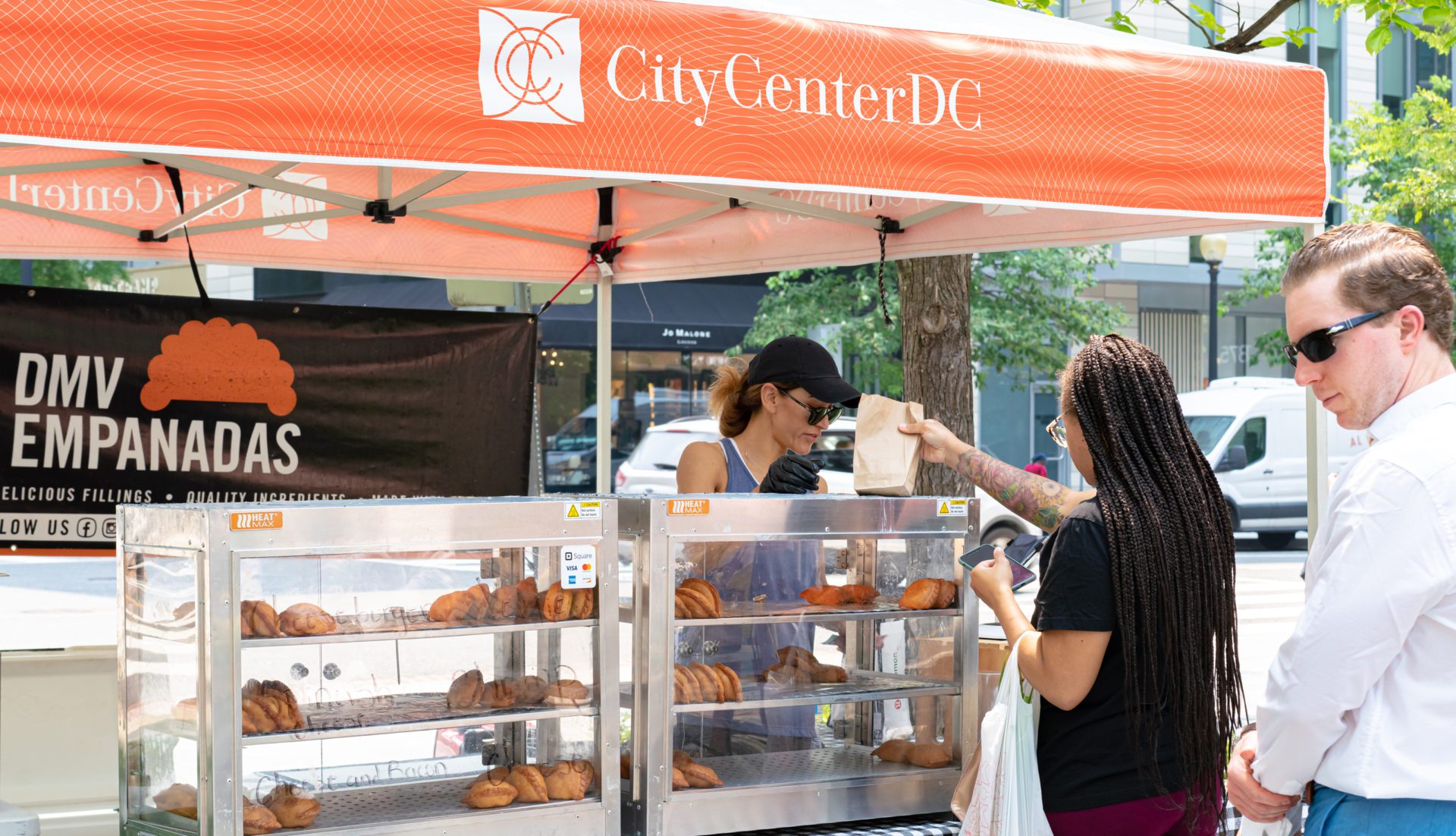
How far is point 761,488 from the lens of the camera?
4137 millimetres

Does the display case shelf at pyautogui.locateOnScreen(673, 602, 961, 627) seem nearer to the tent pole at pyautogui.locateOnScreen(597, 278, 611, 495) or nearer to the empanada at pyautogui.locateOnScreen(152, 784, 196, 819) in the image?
the empanada at pyautogui.locateOnScreen(152, 784, 196, 819)

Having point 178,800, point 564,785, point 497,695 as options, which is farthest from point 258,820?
point 564,785

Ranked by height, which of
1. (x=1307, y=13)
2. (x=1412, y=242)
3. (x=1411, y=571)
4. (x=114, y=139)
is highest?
(x=1307, y=13)

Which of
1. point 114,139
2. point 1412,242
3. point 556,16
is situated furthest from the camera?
point 556,16

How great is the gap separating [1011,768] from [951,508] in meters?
1.09

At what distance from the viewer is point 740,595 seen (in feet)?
12.0

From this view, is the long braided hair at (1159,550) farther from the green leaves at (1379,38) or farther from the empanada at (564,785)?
the green leaves at (1379,38)

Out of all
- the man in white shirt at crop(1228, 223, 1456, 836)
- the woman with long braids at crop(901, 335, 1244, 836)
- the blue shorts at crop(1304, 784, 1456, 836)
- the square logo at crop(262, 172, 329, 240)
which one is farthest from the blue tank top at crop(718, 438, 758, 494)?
the square logo at crop(262, 172, 329, 240)

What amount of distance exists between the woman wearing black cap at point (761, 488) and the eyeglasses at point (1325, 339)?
173 cm

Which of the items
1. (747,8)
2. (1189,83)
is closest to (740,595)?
(747,8)

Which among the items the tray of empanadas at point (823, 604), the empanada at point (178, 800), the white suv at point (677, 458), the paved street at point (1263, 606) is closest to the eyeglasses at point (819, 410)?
the tray of empanadas at point (823, 604)

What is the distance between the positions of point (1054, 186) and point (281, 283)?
73.2 ft

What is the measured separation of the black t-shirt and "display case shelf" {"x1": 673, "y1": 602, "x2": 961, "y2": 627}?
0.88 metres

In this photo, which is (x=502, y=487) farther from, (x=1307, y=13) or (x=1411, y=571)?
(x=1307, y=13)
